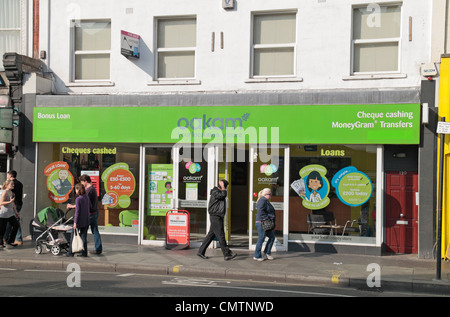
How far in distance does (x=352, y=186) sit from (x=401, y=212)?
1.41 meters

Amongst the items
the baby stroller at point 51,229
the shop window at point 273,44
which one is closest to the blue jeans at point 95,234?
the baby stroller at point 51,229

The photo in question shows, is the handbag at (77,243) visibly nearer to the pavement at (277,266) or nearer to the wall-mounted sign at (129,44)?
the pavement at (277,266)

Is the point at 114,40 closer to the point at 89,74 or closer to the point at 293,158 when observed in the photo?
the point at 89,74

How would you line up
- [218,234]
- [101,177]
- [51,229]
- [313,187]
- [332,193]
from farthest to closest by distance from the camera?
[101,177] → [313,187] → [332,193] → [51,229] → [218,234]

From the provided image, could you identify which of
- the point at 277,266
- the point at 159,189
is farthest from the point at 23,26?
the point at 277,266

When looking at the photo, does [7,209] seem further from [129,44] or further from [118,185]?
[129,44]

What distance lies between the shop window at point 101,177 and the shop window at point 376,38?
6.59 metres

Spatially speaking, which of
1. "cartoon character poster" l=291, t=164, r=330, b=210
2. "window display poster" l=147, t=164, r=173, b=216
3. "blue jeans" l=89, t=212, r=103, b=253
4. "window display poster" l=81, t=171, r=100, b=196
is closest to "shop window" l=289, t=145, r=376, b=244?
"cartoon character poster" l=291, t=164, r=330, b=210

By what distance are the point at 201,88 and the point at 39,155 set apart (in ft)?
16.9

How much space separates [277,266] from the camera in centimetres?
1077

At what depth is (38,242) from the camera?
12102mm

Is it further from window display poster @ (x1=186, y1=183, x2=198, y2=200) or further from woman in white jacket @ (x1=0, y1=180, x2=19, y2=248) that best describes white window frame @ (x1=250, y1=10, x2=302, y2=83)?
woman in white jacket @ (x1=0, y1=180, x2=19, y2=248)

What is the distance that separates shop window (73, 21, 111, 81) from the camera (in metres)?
14.5

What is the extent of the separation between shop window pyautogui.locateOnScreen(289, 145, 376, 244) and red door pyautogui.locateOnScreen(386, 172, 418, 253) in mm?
500
